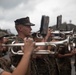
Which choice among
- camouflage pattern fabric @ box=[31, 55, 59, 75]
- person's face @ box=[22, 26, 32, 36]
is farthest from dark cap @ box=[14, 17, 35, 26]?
camouflage pattern fabric @ box=[31, 55, 59, 75]

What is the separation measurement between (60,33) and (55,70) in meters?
1.14

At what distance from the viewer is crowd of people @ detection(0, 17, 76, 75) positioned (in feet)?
9.96

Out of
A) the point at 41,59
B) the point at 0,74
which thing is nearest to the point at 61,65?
the point at 41,59

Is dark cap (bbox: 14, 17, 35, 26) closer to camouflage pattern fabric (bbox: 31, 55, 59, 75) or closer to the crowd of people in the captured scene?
→ the crowd of people

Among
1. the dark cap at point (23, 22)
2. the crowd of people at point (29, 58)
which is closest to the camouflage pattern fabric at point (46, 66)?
the crowd of people at point (29, 58)

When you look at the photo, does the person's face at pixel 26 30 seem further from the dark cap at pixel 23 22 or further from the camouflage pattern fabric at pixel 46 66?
the camouflage pattern fabric at pixel 46 66

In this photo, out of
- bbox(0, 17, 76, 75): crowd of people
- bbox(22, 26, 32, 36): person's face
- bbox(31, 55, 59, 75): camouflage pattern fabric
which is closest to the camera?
bbox(0, 17, 76, 75): crowd of people

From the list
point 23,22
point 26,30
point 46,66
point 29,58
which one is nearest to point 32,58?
point 26,30

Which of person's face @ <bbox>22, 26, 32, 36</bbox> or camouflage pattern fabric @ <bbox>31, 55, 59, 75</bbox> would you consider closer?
person's face @ <bbox>22, 26, 32, 36</bbox>

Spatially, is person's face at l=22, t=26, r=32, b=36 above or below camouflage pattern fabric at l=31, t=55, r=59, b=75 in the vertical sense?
above

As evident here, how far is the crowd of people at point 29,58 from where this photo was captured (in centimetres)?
304

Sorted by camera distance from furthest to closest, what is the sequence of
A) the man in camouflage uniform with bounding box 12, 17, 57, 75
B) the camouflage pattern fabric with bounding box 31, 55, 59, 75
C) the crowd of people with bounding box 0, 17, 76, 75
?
the camouflage pattern fabric with bounding box 31, 55, 59, 75
the man in camouflage uniform with bounding box 12, 17, 57, 75
the crowd of people with bounding box 0, 17, 76, 75

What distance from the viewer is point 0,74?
3078mm

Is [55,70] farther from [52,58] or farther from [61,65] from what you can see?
[61,65]
